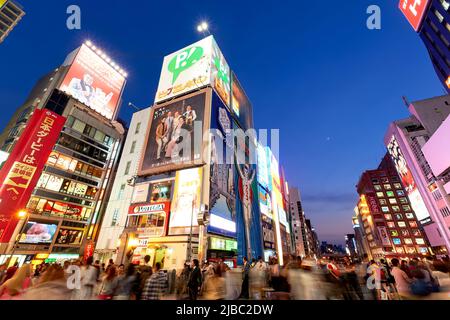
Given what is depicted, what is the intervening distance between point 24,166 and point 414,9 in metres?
63.9

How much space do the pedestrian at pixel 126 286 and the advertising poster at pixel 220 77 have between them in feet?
97.7

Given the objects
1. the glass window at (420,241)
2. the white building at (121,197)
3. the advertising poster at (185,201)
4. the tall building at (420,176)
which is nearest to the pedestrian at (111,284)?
the advertising poster at (185,201)

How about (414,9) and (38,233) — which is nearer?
(38,233)

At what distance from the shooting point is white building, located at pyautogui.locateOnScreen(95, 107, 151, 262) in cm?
2706

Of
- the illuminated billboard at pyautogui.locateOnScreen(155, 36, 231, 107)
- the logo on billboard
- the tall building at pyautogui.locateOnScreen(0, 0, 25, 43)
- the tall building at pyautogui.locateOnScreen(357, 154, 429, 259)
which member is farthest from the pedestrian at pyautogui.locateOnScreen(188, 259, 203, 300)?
the tall building at pyautogui.locateOnScreen(357, 154, 429, 259)

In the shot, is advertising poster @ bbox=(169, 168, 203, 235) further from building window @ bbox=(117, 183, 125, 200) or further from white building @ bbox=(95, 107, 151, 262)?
building window @ bbox=(117, 183, 125, 200)

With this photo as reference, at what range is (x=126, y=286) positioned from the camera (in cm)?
512

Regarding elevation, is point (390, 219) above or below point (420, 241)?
above

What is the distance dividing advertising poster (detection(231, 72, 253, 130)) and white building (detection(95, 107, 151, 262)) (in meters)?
17.1

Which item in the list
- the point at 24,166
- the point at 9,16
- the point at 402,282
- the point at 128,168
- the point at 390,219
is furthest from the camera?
the point at 390,219

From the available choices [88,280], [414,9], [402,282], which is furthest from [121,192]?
[414,9]

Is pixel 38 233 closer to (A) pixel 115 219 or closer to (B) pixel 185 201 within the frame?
(A) pixel 115 219
